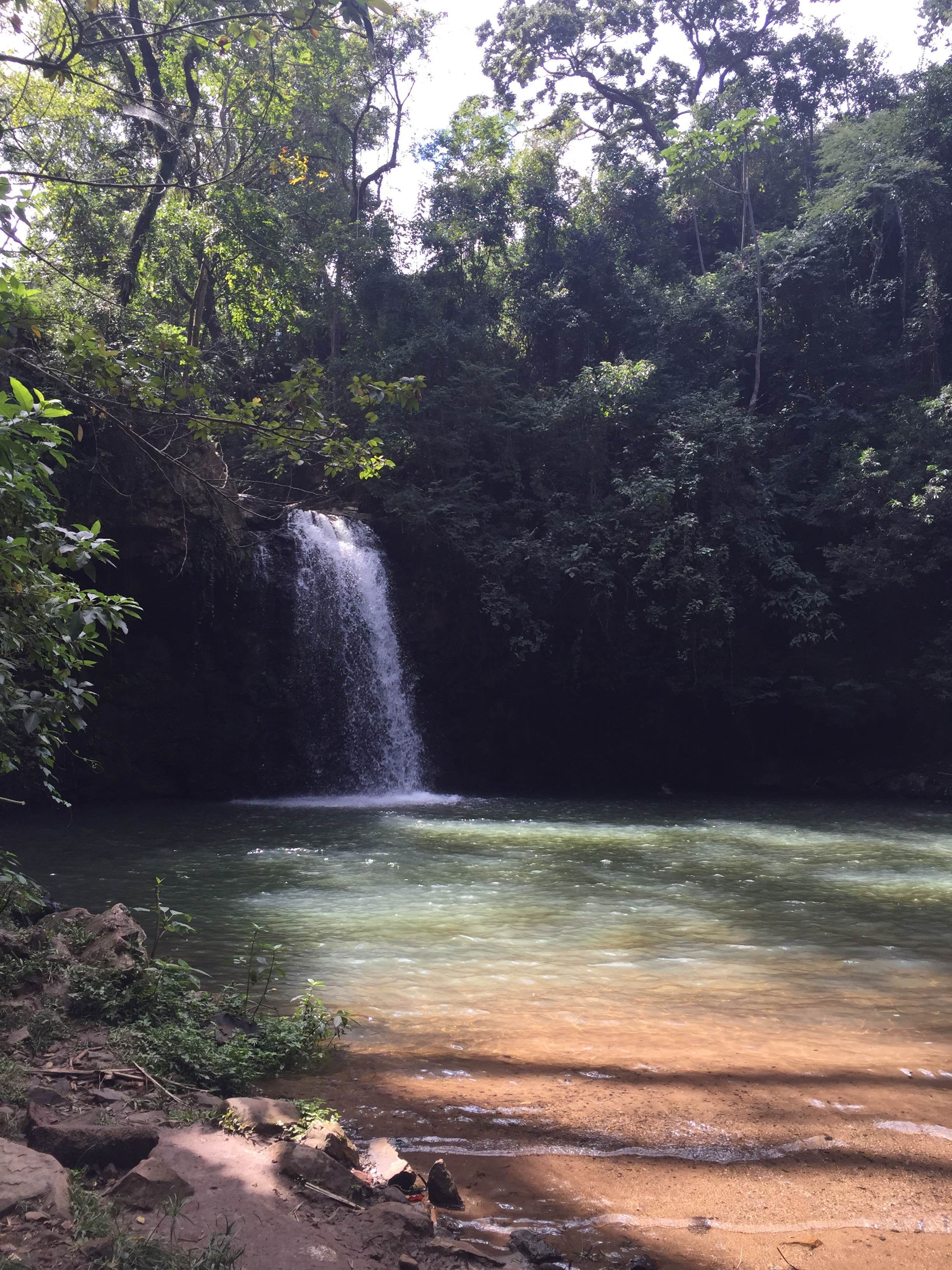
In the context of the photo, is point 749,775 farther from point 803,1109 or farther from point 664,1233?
point 664,1233

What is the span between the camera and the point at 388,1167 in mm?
2729

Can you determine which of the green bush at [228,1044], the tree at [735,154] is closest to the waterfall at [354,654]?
the tree at [735,154]

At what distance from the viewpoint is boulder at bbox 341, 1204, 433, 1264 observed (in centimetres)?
221

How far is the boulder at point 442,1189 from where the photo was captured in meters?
2.61

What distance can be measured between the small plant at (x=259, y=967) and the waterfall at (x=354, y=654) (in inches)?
355

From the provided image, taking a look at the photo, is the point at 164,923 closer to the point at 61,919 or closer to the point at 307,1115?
the point at 61,919

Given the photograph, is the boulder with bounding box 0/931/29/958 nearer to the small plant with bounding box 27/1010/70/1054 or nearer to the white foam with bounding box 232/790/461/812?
the small plant with bounding box 27/1010/70/1054

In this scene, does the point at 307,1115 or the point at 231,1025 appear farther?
the point at 231,1025

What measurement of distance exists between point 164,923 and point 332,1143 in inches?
82.7

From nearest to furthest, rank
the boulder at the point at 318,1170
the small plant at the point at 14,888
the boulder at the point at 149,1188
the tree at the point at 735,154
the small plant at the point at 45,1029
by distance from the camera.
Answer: the boulder at the point at 149,1188 → the boulder at the point at 318,1170 → the small plant at the point at 45,1029 → the small plant at the point at 14,888 → the tree at the point at 735,154

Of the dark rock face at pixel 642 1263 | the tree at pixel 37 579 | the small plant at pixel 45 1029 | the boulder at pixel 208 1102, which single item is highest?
the tree at pixel 37 579

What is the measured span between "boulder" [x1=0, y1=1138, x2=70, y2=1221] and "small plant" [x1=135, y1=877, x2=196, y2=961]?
1.59m

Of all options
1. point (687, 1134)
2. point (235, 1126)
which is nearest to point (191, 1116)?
point (235, 1126)

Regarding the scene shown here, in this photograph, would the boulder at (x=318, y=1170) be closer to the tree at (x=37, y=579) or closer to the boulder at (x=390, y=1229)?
the boulder at (x=390, y=1229)
